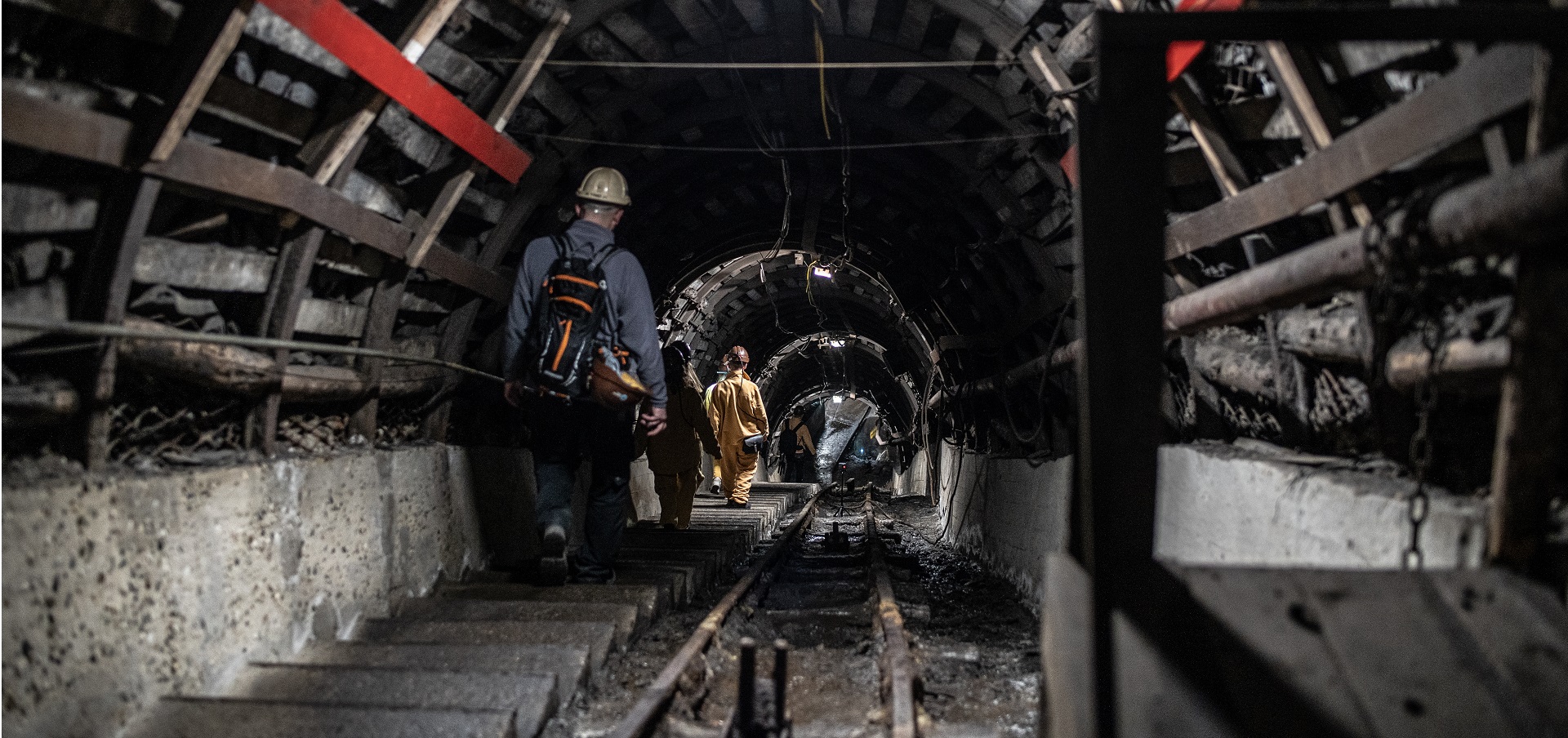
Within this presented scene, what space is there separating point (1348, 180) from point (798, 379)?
72.7ft

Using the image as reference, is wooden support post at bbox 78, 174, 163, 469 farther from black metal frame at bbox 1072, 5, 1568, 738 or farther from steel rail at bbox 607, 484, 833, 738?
black metal frame at bbox 1072, 5, 1568, 738

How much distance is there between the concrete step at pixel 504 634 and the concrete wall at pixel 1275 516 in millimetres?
2014

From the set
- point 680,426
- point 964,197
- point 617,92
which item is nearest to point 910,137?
point 964,197

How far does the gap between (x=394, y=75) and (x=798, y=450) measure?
26703mm

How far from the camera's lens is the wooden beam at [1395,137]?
2283 millimetres

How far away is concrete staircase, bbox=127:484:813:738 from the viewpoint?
9.91ft

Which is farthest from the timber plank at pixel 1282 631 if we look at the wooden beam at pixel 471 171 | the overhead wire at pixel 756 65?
the wooden beam at pixel 471 171

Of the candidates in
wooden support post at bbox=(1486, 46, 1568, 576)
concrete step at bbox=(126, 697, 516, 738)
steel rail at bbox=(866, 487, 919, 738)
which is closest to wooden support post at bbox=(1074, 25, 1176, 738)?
wooden support post at bbox=(1486, 46, 1568, 576)

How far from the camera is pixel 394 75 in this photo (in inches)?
148

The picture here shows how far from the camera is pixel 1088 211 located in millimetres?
2275

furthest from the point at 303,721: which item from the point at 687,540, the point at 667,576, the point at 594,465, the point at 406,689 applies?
the point at 687,540

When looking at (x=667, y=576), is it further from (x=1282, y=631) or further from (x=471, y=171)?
(x=1282, y=631)

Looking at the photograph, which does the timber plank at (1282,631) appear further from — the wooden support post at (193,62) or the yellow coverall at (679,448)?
the yellow coverall at (679,448)

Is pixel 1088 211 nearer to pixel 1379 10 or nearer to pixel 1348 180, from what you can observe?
pixel 1379 10
